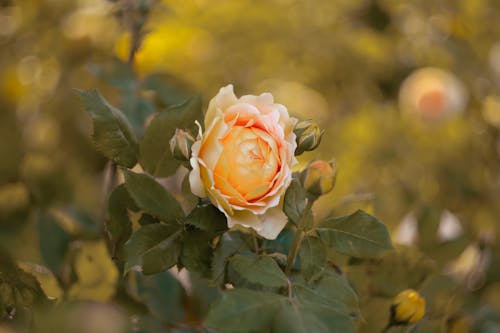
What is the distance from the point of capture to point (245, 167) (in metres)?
0.46

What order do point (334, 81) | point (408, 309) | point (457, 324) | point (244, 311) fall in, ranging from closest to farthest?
point (244, 311) → point (408, 309) → point (457, 324) → point (334, 81)

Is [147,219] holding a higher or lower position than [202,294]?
higher

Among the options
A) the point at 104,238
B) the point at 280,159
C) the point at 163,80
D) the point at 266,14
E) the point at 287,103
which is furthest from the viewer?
the point at 287,103

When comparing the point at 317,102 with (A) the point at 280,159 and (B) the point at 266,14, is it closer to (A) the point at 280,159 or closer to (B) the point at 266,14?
(B) the point at 266,14

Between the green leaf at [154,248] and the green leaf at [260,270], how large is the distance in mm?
44

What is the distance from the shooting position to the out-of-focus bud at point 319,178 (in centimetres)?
46

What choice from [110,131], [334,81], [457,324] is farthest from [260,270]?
[334,81]

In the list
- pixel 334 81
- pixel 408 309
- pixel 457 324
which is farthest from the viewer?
pixel 334 81

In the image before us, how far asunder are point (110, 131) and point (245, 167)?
0.10 metres

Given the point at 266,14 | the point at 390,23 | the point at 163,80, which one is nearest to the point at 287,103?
the point at 266,14

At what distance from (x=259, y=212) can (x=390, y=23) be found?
1.03 metres

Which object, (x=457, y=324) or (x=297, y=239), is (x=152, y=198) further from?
(x=457, y=324)

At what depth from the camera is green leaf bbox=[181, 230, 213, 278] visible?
47 cm

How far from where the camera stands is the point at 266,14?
3.67 ft
